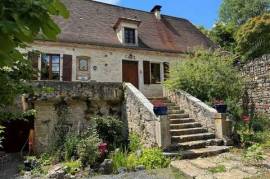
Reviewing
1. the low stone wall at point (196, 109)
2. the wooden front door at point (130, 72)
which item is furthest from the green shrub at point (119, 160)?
the wooden front door at point (130, 72)

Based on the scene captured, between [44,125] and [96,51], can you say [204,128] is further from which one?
[96,51]

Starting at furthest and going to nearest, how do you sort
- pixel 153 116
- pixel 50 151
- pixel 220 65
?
pixel 220 65
pixel 50 151
pixel 153 116

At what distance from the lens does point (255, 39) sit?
18.8 m

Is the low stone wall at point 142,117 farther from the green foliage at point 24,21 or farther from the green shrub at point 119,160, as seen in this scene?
the green foliage at point 24,21

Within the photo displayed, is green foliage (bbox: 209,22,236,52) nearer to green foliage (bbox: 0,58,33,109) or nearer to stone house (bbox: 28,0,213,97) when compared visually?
stone house (bbox: 28,0,213,97)

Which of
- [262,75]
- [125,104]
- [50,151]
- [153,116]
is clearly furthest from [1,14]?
[262,75]

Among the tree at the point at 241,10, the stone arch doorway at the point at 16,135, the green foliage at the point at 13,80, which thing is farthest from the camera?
the tree at the point at 241,10

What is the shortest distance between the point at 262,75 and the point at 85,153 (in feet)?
27.9

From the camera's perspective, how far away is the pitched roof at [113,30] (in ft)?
51.8

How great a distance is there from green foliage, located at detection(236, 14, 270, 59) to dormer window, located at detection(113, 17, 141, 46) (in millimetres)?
7229

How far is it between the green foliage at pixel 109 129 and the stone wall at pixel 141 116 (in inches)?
19.0

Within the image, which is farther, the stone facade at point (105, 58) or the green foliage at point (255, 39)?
the green foliage at point (255, 39)

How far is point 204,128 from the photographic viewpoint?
361 inches

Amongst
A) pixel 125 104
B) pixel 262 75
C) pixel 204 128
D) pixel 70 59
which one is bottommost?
pixel 204 128
